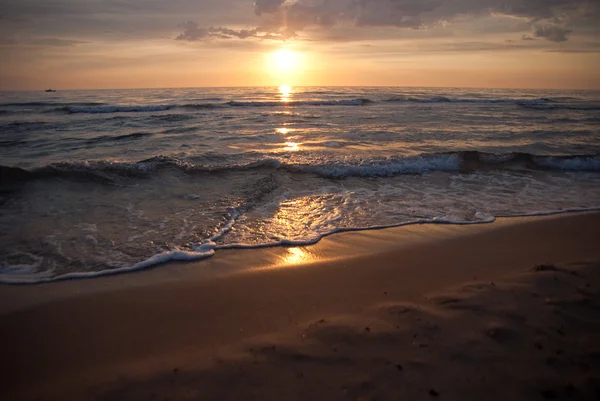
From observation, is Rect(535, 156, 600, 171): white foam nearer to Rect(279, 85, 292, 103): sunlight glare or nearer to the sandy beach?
the sandy beach

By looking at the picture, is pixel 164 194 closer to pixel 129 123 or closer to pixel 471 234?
pixel 471 234

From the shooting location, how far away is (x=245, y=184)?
377 inches

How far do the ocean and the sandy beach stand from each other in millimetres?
923

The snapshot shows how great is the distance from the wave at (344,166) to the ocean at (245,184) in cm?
5

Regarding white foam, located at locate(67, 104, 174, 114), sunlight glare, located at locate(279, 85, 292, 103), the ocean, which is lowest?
the ocean

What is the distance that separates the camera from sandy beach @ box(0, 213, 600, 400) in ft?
9.16

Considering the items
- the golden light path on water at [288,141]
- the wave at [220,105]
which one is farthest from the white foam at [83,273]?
the wave at [220,105]

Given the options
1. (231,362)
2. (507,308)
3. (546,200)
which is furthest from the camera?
(546,200)

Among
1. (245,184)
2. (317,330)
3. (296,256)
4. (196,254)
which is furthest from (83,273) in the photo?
(245,184)

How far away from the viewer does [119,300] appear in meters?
4.28

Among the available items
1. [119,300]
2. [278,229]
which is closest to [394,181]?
[278,229]

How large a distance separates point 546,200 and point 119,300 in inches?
353

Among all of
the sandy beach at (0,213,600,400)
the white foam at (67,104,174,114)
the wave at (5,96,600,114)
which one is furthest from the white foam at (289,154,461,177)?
the white foam at (67,104,174,114)

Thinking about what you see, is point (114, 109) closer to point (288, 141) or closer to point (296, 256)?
point (288, 141)
